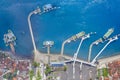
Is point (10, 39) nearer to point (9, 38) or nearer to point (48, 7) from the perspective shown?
point (9, 38)

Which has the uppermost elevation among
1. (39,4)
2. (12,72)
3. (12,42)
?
(39,4)

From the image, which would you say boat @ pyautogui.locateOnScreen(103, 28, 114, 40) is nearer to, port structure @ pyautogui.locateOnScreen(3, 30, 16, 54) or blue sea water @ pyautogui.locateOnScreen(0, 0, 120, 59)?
blue sea water @ pyautogui.locateOnScreen(0, 0, 120, 59)

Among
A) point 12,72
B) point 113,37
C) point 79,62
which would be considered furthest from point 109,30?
point 12,72

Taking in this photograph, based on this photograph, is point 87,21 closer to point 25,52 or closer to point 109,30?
point 109,30

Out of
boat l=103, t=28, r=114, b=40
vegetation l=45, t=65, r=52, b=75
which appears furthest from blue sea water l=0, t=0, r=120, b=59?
vegetation l=45, t=65, r=52, b=75

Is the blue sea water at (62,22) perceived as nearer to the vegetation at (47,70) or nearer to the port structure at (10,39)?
the port structure at (10,39)

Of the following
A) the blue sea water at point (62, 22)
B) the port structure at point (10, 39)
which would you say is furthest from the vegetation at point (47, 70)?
the port structure at point (10, 39)

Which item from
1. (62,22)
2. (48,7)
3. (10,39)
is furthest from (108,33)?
(10,39)
